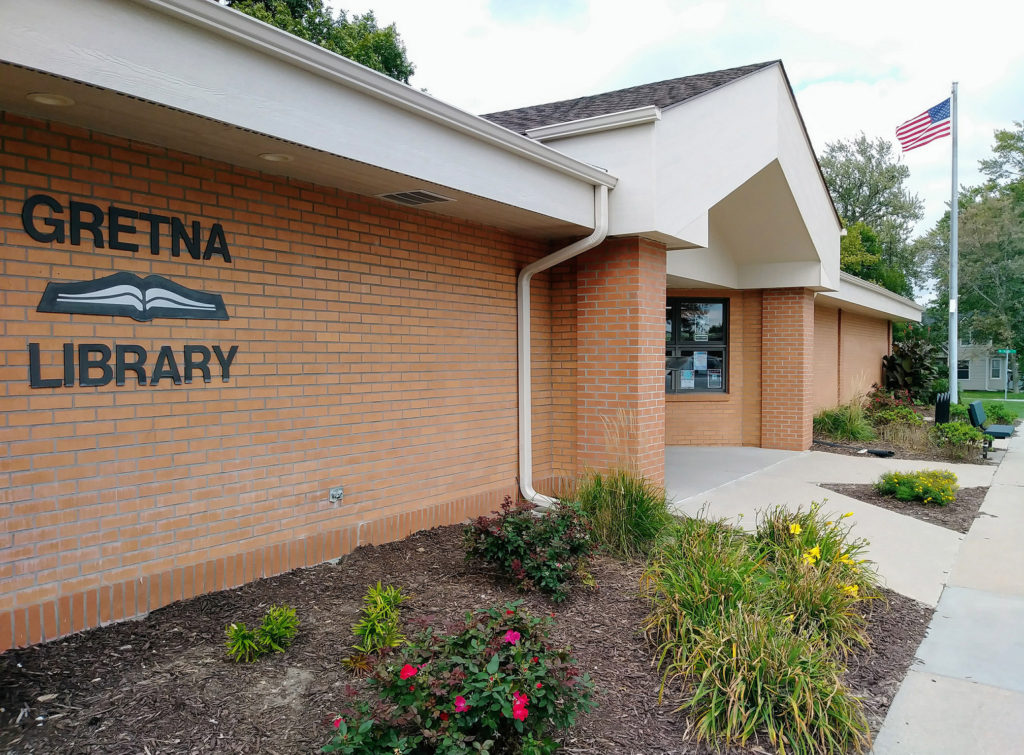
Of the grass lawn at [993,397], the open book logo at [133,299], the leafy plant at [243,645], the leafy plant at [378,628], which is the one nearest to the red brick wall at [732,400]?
the leafy plant at [378,628]

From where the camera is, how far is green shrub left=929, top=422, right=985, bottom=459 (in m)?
11.9

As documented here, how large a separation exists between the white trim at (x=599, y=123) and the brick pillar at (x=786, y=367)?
21.1ft

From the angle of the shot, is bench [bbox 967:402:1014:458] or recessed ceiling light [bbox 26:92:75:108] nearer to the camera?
recessed ceiling light [bbox 26:92:75:108]

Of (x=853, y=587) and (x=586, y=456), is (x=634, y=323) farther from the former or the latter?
(x=853, y=587)

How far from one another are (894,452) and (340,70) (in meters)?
11.6

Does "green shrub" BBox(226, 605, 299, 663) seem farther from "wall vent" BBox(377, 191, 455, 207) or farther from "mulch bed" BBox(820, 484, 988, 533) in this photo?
"mulch bed" BBox(820, 484, 988, 533)

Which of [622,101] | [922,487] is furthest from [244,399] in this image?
[922,487]

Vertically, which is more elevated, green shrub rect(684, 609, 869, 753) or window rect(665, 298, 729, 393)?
window rect(665, 298, 729, 393)

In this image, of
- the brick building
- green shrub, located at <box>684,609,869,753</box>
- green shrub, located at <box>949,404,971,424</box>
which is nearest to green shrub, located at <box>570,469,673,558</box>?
the brick building

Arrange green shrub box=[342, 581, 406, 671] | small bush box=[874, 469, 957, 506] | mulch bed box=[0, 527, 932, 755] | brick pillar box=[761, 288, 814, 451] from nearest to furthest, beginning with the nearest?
1. mulch bed box=[0, 527, 932, 755]
2. green shrub box=[342, 581, 406, 671]
3. small bush box=[874, 469, 957, 506]
4. brick pillar box=[761, 288, 814, 451]

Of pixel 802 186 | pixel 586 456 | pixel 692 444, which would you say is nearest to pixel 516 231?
pixel 586 456

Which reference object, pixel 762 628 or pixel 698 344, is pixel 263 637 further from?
pixel 698 344

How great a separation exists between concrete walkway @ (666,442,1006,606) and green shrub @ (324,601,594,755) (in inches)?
147

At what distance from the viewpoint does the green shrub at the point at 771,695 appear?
3.29 meters
